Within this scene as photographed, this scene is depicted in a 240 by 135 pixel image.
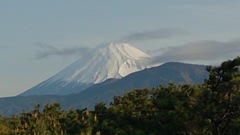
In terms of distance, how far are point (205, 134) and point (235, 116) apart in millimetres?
2405

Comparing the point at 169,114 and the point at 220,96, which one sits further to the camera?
the point at 169,114

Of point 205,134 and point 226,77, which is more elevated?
point 226,77

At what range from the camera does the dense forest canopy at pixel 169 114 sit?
1446 inches

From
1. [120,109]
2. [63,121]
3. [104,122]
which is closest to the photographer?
[104,122]

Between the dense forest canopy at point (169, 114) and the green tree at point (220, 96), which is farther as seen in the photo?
the dense forest canopy at point (169, 114)

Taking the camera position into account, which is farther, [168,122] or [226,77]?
[168,122]

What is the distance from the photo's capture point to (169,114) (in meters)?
42.8

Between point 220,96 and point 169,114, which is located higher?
point 220,96

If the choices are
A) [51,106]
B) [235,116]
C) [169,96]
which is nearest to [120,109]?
[169,96]

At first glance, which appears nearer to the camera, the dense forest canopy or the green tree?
the green tree

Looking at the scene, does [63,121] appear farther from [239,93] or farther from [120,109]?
[239,93]

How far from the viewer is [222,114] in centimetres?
3706

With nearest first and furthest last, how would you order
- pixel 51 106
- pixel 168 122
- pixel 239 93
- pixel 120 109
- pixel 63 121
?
pixel 239 93 < pixel 168 122 < pixel 120 109 < pixel 63 121 < pixel 51 106

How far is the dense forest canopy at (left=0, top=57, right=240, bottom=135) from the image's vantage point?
120 ft
